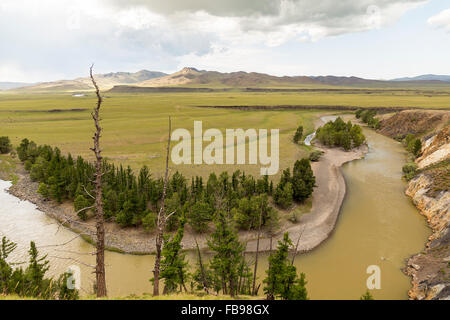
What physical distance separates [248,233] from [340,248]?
10438 mm

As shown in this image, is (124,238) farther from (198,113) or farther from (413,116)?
(198,113)

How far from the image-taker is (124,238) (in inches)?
1142

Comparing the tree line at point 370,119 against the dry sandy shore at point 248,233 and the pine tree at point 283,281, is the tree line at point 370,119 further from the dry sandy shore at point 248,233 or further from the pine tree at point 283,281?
the pine tree at point 283,281

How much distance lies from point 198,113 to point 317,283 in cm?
12083

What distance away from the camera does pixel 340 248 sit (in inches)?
1107

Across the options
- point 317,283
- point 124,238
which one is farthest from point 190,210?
point 317,283

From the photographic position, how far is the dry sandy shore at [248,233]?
1105 inches

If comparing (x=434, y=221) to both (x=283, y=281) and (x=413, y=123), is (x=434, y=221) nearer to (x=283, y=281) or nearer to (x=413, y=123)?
(x=283, y=281)

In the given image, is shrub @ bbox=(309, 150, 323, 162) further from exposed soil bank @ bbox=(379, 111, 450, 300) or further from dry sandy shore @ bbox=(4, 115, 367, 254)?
exposed soil bank @ bbox=(379, 111, 450, 300)

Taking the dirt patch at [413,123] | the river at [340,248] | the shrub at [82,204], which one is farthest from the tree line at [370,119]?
the shrub at [82,204]

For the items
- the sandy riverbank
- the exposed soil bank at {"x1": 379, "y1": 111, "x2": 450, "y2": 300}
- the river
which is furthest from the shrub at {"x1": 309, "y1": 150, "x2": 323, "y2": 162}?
the exposed soil bank at {"x1": 379, "y1": 111, "x2": 450, "y2": 300}

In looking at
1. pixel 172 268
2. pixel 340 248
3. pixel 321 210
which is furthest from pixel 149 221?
pixel 321 210

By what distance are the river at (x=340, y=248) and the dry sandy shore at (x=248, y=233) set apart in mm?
1032
